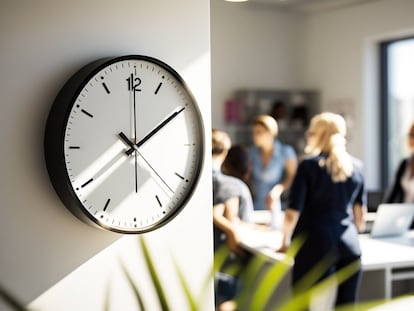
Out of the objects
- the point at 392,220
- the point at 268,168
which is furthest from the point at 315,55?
the point at 392,220

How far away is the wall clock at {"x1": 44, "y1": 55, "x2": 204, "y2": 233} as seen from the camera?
192 centimetres

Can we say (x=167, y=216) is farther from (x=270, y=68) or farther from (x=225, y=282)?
(x=270, y=68)

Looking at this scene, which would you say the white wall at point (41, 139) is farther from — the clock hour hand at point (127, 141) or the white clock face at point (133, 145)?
the clock hour hand at point (127, 141)

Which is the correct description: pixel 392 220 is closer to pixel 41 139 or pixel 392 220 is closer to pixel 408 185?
pixel 408 185

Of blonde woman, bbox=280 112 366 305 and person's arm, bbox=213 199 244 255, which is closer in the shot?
blonde woman, bbox=280 112 366 305

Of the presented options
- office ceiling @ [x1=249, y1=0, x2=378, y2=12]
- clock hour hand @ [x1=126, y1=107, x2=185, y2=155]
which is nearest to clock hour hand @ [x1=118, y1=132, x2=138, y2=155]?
clock hour hand @ [x1=126, y1=107, x2=185, y2=155]

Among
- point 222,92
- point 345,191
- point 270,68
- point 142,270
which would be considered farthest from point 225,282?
point 270,68

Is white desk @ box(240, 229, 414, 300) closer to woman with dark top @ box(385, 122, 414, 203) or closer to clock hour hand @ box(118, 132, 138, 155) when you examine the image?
woman with dark top @ box(385, 122, 414, 203)

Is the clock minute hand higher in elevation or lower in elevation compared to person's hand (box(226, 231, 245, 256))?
higher

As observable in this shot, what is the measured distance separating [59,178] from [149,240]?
0.39m

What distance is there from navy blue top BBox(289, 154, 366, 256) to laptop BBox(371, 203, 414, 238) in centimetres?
73

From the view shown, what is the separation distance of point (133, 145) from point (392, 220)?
2715mm

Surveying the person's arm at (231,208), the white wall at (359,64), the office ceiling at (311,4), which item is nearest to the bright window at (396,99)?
the white wall at (359,64)

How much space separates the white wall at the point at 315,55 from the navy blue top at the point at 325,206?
3493mm
